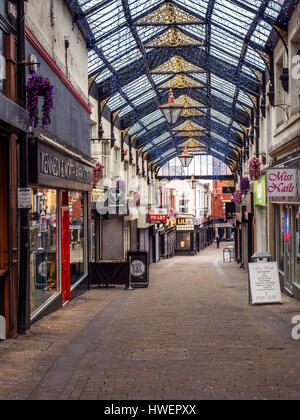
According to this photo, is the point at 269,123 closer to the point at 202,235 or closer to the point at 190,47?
the point at 190,47

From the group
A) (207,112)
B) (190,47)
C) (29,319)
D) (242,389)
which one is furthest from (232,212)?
(242,389)

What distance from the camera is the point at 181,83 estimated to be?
32.2 metres

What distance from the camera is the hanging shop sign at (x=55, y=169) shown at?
1117cm

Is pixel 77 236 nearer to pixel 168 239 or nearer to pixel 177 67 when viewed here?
pixel 177 67

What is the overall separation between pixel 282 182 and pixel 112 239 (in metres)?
12.8

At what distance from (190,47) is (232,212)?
18.6 meters

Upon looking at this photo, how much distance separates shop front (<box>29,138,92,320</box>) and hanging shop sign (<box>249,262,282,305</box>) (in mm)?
5076

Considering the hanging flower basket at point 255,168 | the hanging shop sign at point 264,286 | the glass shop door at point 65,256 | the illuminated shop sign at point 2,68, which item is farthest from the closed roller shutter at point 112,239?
the illuminated shop sign at point 2,68

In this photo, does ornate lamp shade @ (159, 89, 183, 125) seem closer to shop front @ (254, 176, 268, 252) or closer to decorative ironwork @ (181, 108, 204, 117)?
shop front @ (254, 176, 268, 252)

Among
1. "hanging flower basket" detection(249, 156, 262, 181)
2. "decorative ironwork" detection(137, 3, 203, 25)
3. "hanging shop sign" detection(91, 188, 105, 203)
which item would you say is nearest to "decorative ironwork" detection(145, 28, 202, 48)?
"decorative ironwork" detection(137, 3, 203, 25)

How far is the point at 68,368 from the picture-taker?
26.8 feet

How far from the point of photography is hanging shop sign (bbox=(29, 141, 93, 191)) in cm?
1117

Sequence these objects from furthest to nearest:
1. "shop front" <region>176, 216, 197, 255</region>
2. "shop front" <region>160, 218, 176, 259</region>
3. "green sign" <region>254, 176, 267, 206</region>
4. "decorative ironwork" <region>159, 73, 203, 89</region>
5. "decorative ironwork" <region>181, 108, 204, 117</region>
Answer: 1. "shop front" <region>176, 216, 197, 255</region>
2. "shop front" <region>160, 218, 176, 259</region>
3. "decorative ironwork" <region>181, 108, 204, 117</region>
4. "decorative ironwork" <region>159, 73, 203, 89</region>
5. "green sign" <region>254, 176, 267, 206</region>

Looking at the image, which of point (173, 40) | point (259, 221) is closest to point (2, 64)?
point (173, 40)
